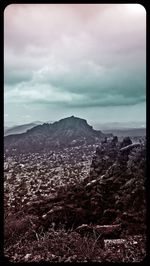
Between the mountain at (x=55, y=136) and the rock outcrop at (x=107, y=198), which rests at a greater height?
the mountain at (x=55, y=136)

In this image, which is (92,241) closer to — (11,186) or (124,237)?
(124,237)

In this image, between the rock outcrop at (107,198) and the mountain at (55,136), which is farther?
the mountain at (55,136)

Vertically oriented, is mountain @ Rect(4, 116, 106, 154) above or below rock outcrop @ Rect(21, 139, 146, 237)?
above

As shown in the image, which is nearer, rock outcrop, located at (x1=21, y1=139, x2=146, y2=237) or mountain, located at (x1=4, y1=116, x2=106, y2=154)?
rock outcrop, located at (x1=21, y1=139, x2=146, y2=237)

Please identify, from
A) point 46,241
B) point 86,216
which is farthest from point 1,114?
point 86,216

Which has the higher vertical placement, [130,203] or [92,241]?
[130,203]

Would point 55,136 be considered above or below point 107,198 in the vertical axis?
above

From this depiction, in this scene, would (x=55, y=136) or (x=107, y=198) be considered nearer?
(x=107, y=198)

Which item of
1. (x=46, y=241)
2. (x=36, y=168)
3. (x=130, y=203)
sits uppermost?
(x=36, y=168)
